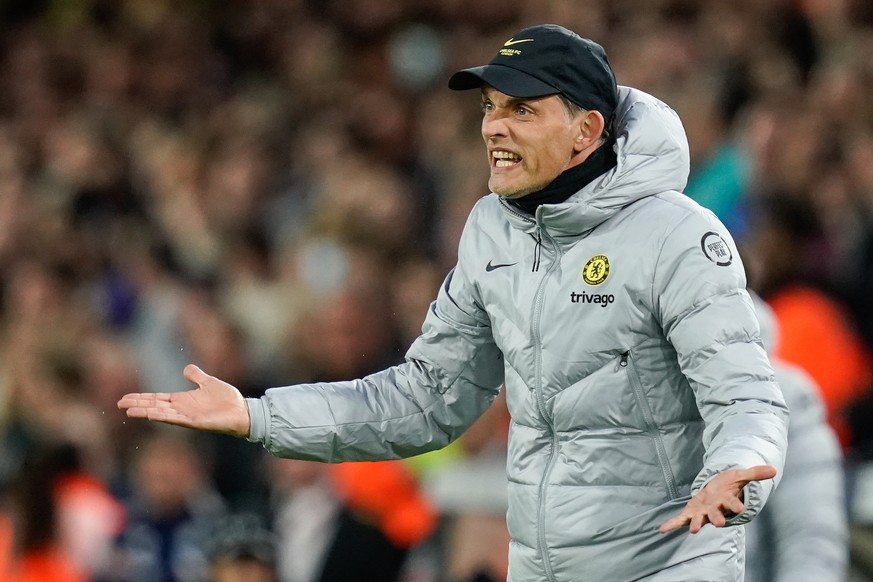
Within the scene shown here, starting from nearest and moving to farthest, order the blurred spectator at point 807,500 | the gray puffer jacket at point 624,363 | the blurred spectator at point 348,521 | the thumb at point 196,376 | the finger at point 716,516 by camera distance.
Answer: the finger at point 716,516
the gray puffer jacket at point 624,363
the thumb at point 196,376
the blurred spectator at point 807,500
the blurred spectator at point 348,521

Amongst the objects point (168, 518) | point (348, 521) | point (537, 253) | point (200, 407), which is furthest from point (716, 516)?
point (168, 518)

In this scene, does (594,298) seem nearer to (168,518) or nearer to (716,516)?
(716,516)

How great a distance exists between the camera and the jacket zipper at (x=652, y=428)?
3277 mm

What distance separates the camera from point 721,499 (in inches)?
113

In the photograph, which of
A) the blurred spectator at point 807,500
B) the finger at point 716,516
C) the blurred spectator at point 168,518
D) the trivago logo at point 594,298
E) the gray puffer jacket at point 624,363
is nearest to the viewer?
the finger at point 716,516

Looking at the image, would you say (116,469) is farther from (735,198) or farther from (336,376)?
(735,198)

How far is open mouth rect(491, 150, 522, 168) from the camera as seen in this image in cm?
345

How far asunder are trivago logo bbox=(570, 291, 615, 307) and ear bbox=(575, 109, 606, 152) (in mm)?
316

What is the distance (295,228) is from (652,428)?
5.96 meters

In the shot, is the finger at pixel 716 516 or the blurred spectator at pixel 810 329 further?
the blurred spectator at pixel 810 329

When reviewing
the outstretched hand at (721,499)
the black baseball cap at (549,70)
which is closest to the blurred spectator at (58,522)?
the black baseball cap at (549,70)

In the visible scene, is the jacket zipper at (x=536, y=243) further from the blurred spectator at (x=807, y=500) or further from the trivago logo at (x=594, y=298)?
the blurred spectator at (x=807, y=500)

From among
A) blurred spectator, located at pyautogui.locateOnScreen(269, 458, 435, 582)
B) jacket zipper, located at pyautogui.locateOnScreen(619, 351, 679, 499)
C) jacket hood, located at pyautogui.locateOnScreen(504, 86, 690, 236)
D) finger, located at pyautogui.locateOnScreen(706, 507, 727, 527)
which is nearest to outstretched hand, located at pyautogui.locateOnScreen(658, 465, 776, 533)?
finger, located at pyautogui.locateOnScreen(706, 507, 727, 527)

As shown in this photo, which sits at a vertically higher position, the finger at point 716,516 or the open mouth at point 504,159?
the open mouth at point 504,159
